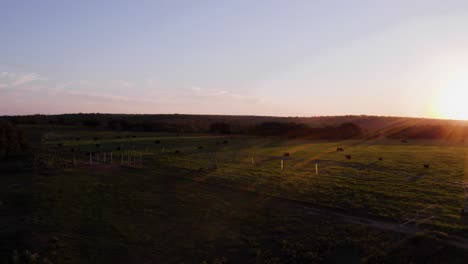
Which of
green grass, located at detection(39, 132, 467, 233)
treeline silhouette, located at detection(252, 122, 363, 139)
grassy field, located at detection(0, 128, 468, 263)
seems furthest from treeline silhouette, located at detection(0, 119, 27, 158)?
treeline silhouette, located at detection(252, 122, 363, 139)

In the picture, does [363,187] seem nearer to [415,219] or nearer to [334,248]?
[415,219]

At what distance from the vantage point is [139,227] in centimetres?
1883

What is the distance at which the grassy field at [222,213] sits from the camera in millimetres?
15430

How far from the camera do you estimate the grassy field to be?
15.4 meters

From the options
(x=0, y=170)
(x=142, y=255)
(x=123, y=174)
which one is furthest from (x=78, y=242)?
(x=0, y=170)

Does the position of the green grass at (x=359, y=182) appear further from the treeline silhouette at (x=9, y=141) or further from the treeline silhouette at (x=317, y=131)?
the treeline silhouette at (x=317, y=131)

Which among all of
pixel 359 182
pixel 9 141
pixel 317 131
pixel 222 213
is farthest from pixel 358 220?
pixel 317 131

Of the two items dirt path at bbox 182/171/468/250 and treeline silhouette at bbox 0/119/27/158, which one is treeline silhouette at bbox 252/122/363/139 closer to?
treeline silhouette at bbox 0/119/27/158

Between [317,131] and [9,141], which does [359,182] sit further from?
[317,131]

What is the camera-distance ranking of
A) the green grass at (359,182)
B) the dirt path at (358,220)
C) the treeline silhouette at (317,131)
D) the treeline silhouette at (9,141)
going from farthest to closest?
1. the treeline silhouette at (317,131)
2. the treeline silhouette at (9,141)
3. the green grass at (359,182)
4. the dirt path at (358,220)

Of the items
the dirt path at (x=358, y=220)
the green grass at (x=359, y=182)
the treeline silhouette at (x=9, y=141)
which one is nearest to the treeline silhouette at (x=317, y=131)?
the green grass at (x=359, y=182)

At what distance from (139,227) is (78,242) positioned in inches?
128

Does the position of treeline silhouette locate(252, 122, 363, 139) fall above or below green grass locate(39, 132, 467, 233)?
above

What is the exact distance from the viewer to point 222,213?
2150 centimetres
